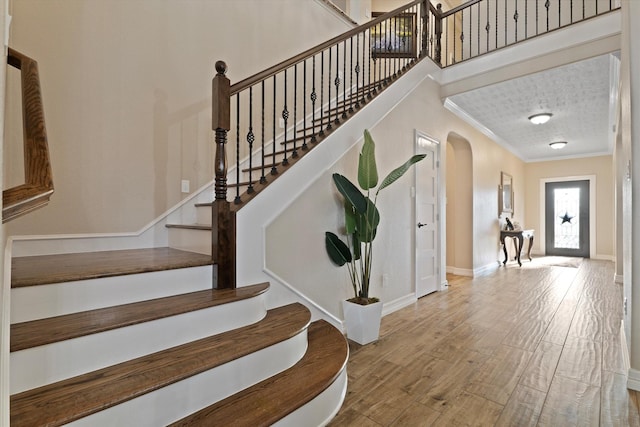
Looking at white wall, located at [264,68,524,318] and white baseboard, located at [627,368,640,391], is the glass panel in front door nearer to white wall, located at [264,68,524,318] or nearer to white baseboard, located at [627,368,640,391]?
white wall, located at [264,68,524,318]

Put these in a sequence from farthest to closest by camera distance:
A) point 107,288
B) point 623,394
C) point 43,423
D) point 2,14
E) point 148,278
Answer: point 623,394 < point 148,278 < point 107,288 < point 43,423 < point 2,14

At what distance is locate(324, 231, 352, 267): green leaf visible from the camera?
2.57m

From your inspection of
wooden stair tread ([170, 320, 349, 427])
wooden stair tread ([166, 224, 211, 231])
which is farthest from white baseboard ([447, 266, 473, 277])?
wooden stair tread ([166, 224, 211, 231])

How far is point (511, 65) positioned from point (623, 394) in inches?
141

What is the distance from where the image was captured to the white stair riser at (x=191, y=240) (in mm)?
2195

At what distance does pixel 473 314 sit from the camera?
3.28 m

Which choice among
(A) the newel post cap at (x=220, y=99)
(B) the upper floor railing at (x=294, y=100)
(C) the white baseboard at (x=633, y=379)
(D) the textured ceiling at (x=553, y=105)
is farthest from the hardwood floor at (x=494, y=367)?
(D) the textured ceiling at (x=553, y=105)

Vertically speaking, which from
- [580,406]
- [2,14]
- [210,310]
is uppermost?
[2,14]

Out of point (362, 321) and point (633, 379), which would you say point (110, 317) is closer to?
point (362, 321)

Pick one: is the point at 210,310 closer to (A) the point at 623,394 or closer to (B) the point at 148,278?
(B) the point at 148,278

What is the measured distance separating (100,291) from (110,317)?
0.21 meters

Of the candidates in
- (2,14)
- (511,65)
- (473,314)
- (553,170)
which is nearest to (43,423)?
(2,14)

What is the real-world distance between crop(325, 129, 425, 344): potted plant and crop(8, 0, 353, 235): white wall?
1.48 m

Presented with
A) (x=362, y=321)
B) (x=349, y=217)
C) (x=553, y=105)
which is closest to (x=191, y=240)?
(x=349, y=217)
